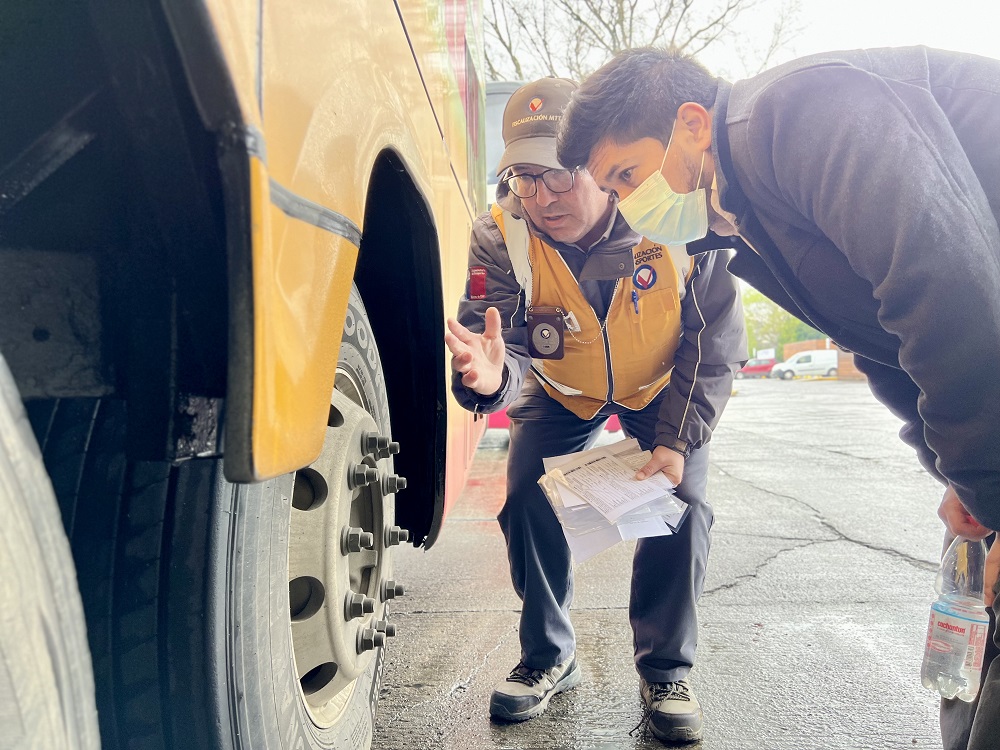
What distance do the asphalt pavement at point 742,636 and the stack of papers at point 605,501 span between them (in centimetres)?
51

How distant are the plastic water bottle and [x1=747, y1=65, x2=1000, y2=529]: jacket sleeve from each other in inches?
13.9

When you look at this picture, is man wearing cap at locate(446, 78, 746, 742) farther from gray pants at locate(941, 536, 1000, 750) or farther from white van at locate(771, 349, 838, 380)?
white van at locate(771, 349, 838, 380)

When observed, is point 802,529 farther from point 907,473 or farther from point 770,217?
point 770,217

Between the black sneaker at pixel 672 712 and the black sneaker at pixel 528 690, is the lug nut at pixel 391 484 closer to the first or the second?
the black sneaker at pixel 528 690

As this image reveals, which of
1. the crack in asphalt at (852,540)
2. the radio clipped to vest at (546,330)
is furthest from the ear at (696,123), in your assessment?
the crack in asphalt at (852,540)

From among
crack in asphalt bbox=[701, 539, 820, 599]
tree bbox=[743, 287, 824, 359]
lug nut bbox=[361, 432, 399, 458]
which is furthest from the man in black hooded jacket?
tree bbox=[743, 287, 824, 359]

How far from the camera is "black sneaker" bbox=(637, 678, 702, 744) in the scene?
1.87m

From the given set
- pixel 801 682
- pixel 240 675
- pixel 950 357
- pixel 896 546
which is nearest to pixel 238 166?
pixel 240 675

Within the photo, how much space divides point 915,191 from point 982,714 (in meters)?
0.91

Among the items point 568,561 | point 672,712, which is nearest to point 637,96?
point 568,561

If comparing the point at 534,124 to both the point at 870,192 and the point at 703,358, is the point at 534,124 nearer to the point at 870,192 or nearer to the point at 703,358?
the point at 703,358

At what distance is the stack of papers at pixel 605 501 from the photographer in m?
1.94

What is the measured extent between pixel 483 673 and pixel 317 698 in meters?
1.14

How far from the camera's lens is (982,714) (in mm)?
1307
